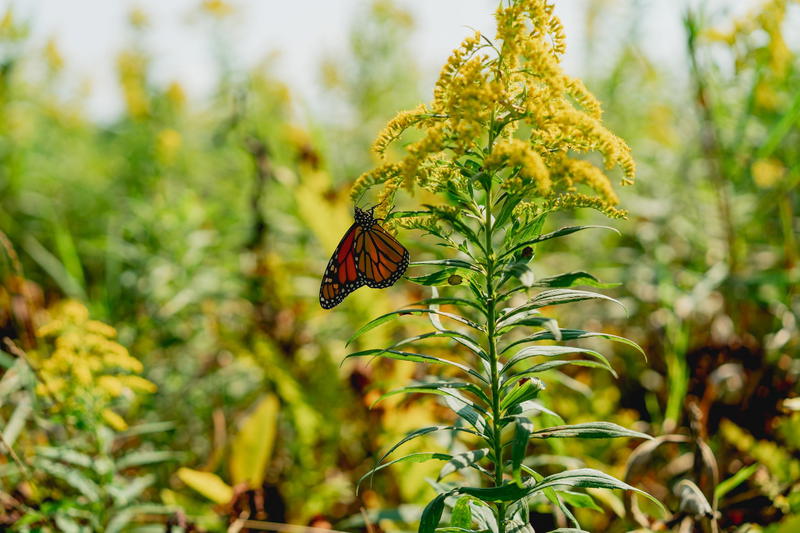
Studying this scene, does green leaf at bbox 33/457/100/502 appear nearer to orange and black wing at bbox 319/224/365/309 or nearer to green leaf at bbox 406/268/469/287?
orange and black wing at bbox 319/224/365/309

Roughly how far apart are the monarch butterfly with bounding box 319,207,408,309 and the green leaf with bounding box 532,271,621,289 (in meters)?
0.71

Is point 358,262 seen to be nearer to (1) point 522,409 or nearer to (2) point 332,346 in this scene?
(1) point 522,409

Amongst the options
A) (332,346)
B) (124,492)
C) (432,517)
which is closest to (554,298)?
(432,517)

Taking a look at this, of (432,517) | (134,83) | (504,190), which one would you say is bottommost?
(432,517)

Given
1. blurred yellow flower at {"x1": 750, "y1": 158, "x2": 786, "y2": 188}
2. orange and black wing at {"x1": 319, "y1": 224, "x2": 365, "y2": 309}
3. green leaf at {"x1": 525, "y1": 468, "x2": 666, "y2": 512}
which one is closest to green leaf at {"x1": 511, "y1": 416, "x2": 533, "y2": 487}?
green leaf at {"x1": 525, "y1": 468, "x2": 666, "y2": 512}

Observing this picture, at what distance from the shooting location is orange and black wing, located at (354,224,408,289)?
184 cm

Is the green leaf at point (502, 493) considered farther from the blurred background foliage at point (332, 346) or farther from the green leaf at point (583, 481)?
the blurred background foliage at point (332, 346)

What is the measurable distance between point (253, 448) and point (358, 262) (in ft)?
3.66

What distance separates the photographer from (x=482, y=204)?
1.66 metres

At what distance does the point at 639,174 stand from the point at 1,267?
4890mm

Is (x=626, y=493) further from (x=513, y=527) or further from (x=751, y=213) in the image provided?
(x=751, y=213)

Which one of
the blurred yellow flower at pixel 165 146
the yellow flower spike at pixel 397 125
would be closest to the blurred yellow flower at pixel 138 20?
the blurred yellow flower at pixel 165 146

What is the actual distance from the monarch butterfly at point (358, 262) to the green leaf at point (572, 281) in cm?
71

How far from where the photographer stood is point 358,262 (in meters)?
2.04
